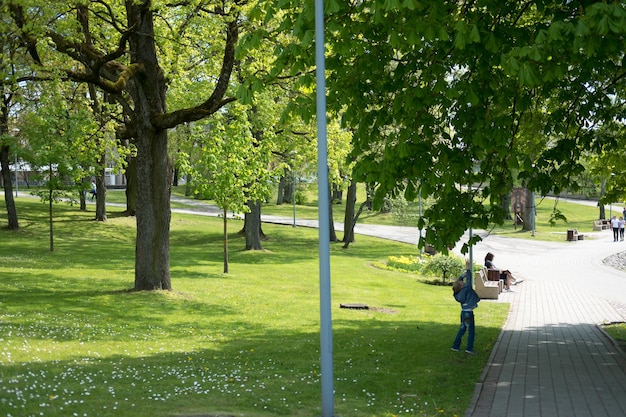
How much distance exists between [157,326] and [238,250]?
22.0m

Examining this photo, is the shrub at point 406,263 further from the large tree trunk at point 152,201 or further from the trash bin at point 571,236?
the trash bin at point 571,236

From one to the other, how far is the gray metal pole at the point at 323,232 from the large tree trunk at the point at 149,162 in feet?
41.5

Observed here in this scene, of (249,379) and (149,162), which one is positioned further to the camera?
(149,162)

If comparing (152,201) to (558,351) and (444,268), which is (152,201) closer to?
(558,351)

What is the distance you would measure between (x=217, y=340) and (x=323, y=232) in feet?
26.2

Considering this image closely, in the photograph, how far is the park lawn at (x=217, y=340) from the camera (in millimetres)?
10344

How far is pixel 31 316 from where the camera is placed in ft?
57.2

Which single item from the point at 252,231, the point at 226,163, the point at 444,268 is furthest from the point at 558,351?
the point at 252,231

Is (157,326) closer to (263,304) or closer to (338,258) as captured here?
(263,304)

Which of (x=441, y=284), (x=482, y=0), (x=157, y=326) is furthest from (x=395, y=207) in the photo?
(x=482, y=0)

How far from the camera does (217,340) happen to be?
638 inches

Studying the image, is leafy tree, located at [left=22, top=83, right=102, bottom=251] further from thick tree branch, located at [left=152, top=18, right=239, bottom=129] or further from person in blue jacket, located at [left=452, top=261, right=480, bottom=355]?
person in blue jacket, located at [left=452, top=261, right=480, bottom=355]

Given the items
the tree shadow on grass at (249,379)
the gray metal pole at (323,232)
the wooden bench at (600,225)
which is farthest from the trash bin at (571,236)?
the gray metal pole at (323,232)

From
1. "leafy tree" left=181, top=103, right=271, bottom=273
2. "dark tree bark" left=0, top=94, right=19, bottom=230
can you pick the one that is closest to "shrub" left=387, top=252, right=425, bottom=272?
"leafy tree" left=181, top=103, right=271, bottom=273
